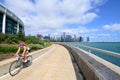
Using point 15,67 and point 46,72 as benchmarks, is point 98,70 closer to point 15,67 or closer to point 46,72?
point 46,72

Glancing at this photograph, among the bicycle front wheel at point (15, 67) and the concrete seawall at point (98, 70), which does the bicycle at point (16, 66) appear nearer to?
the bicycle front wheel at point (15, 67)

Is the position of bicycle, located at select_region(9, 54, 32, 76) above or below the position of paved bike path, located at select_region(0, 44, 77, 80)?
above

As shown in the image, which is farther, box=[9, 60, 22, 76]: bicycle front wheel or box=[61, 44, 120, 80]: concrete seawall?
box=[9, 60, 22, 76]: bicycle front wheel

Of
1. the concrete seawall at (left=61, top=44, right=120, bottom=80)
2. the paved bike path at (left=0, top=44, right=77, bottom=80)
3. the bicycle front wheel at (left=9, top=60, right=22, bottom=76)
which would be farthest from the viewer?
the bicycle front wheel at (left=9, top=60, right=22, bottom=76)

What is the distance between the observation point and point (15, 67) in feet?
42.3

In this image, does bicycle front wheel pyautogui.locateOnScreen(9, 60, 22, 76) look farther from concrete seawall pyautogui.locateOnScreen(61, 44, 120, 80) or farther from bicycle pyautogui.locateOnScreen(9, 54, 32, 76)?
concrete seawall pyautogui.locateOnScreen(61, 44, 120, 80)

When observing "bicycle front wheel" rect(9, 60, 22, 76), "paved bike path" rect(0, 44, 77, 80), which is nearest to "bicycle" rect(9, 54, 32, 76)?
"bicycle front wheel" rect(9, 60, 22, 76)

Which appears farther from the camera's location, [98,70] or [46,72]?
[46,72]

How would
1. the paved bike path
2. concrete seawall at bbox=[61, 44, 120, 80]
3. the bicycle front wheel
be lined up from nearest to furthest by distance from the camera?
concrete seawall at bbox=[61, 44, 120, 80] < the paved bike path < the bicycle front wheel

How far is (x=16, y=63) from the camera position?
1301cm

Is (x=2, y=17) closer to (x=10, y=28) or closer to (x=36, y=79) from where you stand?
(x=10, y=28)

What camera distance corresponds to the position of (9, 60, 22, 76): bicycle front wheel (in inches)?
473

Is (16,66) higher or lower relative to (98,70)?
lower

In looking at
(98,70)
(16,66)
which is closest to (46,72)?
(16,66)
